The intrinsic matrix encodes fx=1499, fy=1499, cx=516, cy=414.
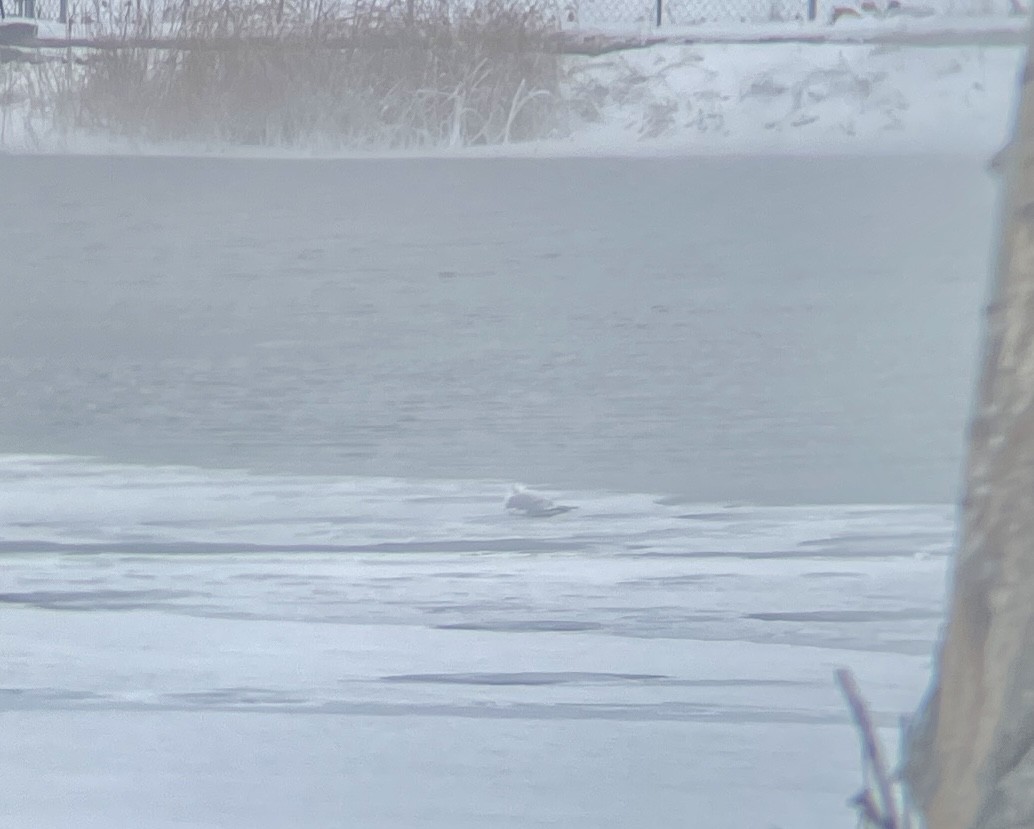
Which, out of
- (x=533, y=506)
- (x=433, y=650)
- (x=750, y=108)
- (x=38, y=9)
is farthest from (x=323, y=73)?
(x=433, y=650)

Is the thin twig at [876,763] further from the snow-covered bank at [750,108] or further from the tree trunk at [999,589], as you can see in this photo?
the snow-covered bank at [750,108]

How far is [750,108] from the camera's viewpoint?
8.54ft

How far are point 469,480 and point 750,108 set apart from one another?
3.14 feet

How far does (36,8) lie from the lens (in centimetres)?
253

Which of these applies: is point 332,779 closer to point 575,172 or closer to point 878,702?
point 878,702

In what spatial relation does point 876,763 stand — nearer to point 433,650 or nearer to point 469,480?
point 433,650

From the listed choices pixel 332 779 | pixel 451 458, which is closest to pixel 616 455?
pixel 451 458

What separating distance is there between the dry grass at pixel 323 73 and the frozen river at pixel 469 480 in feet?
0.35

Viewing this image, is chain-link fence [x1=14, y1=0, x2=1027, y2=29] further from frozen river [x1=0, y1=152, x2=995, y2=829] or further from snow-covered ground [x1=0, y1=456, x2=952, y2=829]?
snow-covered ground [x1=0, y1=456, x2=952, y2=829]

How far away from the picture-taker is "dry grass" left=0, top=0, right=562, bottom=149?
2400mm

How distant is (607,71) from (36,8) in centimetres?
97

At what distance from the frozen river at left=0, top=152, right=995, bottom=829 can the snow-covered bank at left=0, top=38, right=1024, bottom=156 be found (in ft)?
0.19

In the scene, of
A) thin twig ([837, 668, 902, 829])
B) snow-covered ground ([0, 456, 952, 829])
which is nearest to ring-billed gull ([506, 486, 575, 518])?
snow-covered ground ([0, 456, 952, 829])

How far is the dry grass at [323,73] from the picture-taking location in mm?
2400
